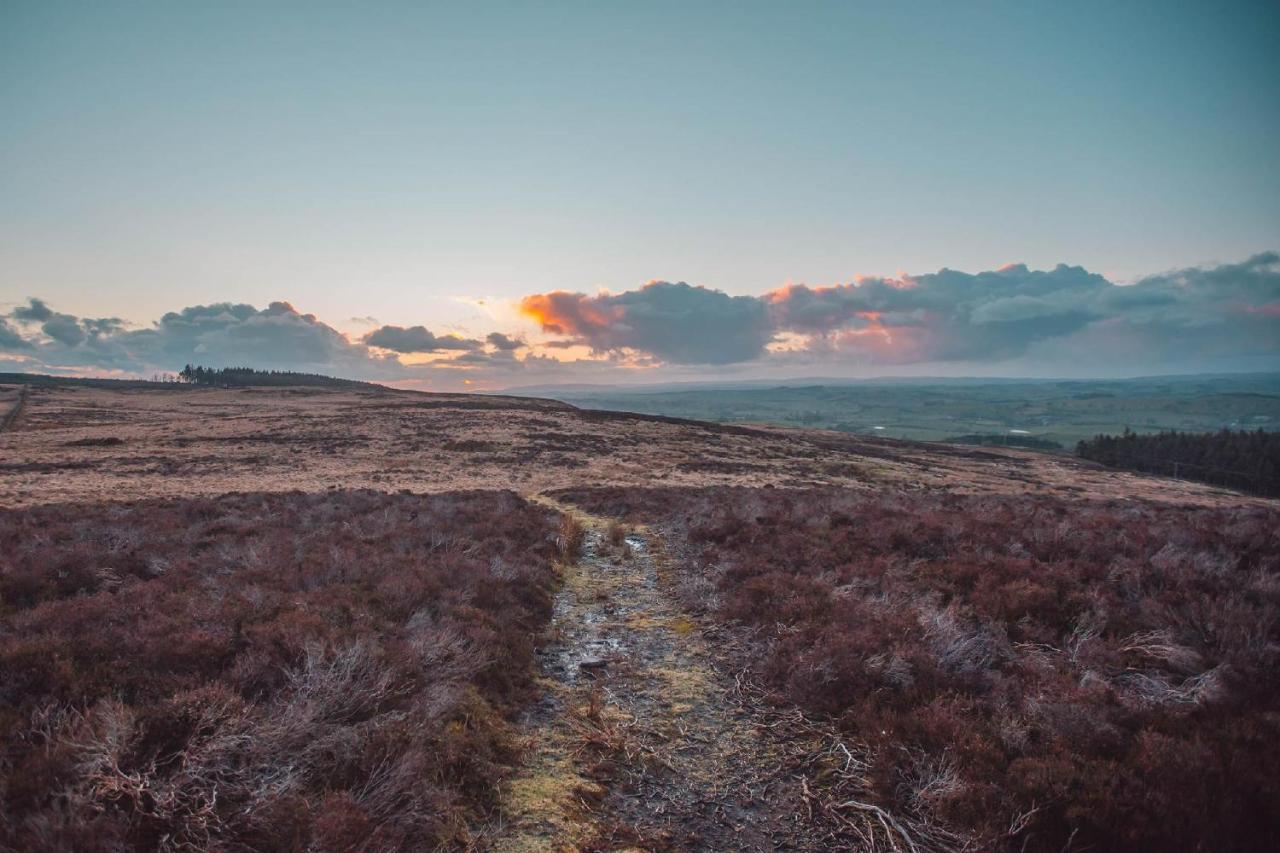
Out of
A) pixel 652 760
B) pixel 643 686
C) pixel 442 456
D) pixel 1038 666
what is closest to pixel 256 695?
pixel 652 760

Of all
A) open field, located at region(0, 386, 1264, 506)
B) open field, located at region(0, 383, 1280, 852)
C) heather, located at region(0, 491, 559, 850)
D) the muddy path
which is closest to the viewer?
heather, located at region(0, 491, 559, 850)

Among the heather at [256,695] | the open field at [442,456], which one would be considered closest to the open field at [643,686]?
the heather at [256,695]

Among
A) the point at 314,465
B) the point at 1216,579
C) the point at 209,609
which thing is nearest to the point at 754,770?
the point at 209,609

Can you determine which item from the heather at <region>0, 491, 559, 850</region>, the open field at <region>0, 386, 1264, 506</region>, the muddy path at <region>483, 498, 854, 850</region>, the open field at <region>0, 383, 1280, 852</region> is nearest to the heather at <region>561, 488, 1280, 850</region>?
the open field at <region>0, 383, 1280, 852</region>

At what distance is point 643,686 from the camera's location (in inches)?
317

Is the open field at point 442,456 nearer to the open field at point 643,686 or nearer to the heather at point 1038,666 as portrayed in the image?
the open field at point 643,686

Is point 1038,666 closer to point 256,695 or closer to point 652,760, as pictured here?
point 652,760

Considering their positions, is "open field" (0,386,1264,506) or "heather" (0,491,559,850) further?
"open field" (0,386,1264,506)

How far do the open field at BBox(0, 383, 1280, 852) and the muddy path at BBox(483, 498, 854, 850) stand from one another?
0.04 m

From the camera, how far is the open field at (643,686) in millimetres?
4680

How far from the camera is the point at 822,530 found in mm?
15203

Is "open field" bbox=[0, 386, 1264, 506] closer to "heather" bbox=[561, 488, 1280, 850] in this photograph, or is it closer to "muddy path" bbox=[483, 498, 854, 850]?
"heather" bbox=[561, 488, 1280, 850]

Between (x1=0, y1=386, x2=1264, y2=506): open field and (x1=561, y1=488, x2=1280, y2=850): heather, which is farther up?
(x1=561, y1=488, x2=1280, y2=850): heather

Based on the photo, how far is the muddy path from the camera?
17.0 feet
